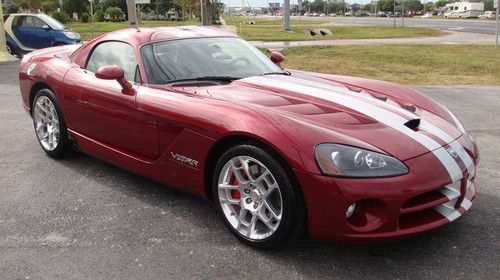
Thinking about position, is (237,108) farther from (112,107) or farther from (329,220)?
(112,107)

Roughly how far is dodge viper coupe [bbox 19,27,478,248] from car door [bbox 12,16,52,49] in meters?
13.9

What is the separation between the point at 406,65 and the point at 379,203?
1168cm

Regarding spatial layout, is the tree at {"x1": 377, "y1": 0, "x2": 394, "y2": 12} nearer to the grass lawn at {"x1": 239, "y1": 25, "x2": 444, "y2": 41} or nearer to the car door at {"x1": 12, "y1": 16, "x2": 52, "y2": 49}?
the grass lawn at {"x1": 239, "y1": 25, "x2": 444, "y2": 41}

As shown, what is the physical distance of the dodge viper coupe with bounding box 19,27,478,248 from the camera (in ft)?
8.66

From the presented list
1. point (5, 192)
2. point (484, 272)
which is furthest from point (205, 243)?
point (5, 192)

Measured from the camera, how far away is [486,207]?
11.9 ft

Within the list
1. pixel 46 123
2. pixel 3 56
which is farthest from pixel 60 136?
pixel 3 56

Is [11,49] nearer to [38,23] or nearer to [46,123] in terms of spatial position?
[38,23]

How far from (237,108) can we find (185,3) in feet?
168

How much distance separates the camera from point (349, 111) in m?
3.21

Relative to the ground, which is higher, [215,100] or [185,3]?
[185,3]

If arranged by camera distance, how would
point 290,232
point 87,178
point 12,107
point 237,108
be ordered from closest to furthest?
point 290,232, point 237,108, point 87,178, point 12,107

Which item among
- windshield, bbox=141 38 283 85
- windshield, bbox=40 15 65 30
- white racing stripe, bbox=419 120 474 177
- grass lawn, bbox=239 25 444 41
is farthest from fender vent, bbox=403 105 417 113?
grass lawn, bbox=239 25 444 41

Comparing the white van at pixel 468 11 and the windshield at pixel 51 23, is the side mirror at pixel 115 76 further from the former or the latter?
the white van at pixel 468 11
